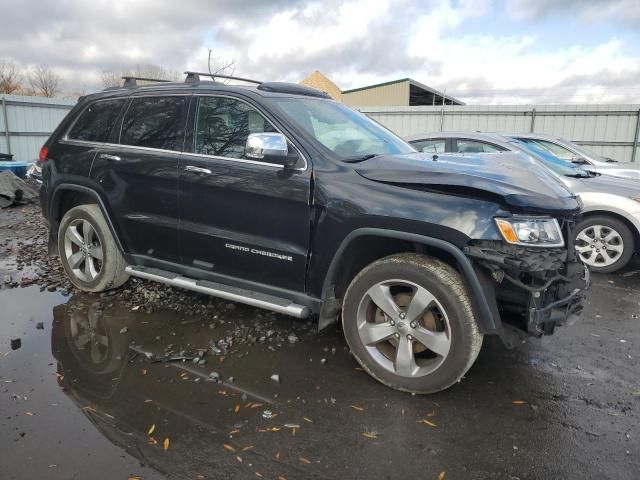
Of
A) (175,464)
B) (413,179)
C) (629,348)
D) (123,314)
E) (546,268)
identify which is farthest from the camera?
(123,314)

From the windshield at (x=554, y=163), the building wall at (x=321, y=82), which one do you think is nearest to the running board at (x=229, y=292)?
the windshield at (x=554, y=163)

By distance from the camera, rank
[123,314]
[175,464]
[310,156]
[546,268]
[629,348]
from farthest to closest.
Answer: [123,314], [629,348], [310,156], [546,268], [175,464]

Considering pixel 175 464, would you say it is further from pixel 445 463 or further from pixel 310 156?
pixel 310 156

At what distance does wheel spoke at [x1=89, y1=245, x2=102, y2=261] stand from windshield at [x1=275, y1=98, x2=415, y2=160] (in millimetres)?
2381

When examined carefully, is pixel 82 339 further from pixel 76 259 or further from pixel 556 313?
pixel 556 313

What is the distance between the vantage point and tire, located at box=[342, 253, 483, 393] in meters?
2.96

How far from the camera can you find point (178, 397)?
3166mm

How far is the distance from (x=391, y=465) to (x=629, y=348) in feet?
8.75

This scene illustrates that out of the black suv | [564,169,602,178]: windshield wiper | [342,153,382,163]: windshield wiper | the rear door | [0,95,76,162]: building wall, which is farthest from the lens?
[0,95,76,162]: building wall

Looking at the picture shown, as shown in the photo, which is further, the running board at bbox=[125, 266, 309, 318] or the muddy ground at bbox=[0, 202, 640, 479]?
the running board at bbox=[125, 266, 309, 318]

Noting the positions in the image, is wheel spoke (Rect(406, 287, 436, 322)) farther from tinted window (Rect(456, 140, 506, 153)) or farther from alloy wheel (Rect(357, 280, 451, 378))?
tinted window (Rect(456, 140, 506, 153))

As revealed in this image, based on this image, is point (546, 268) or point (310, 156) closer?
point (546, 268)

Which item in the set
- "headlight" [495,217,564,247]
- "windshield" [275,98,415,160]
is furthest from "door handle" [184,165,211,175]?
"headlight" [495,217,564,247]

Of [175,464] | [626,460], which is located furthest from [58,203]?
[626,460]
